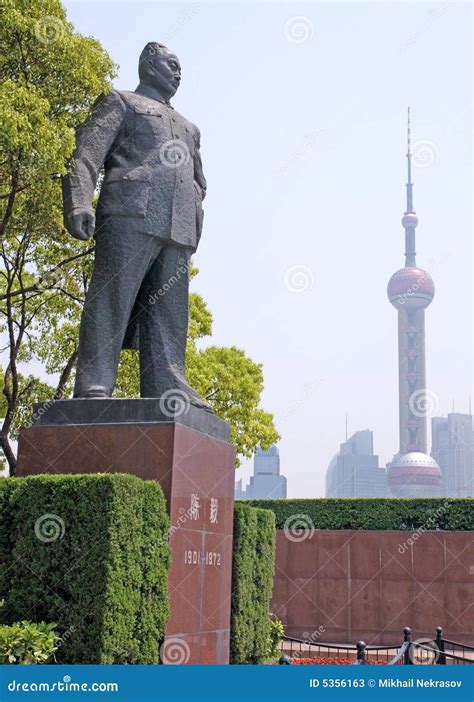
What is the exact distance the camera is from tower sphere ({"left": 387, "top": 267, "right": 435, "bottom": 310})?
135 meters

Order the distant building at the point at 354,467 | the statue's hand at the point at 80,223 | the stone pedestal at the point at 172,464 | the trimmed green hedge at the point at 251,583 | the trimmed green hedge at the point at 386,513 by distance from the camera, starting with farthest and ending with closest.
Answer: the distant building at the point at 354,467 → the trimmed green hedge at the point at 386,513 → the trimmed green hedge at the point at 251,583 → the statue's hand at the point at 80,223 → the stone pedestal at the point at 172,464

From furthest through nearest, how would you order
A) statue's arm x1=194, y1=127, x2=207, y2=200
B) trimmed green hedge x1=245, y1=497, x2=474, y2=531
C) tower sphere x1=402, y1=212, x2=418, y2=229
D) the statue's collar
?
1. tower sphere x1=402, y1=212, x2=418, y2=229
2. trimmed green hedge x1=245, y1=497, x2=474, y2=531
3. statue's arm x1=194, y1=127, x2=207, y2=200
4. the statue's collar

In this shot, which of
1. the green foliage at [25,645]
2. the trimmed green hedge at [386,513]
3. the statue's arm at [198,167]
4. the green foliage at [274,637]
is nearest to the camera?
the green foliage at [25,645]

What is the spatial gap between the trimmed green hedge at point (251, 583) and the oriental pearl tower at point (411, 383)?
4467 inches

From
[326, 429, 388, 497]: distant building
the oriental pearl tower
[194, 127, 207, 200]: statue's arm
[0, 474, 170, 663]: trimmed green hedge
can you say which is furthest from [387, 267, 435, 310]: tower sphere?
[0, 474, 170, 663]: trimmed green hedge

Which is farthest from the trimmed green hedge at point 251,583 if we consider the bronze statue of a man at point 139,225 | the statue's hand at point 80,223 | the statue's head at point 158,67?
the statue's head at point 158,67

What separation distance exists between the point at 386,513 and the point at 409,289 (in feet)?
401

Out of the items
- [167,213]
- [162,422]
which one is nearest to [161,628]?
[162,422]

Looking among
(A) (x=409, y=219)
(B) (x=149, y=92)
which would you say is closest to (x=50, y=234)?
(B) (x=149, y=92)

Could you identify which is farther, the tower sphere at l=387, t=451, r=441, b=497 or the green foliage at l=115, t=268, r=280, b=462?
the tower sphere at l=387, t=451, r=441, b=497

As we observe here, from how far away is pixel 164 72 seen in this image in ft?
22.3

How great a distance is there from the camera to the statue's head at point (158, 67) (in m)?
6.78

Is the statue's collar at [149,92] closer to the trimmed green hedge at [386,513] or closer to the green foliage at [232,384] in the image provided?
the green foliage at [232,384]

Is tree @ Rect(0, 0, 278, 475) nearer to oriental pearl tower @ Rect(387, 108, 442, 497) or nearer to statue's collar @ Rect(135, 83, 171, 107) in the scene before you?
statue's collar @ Rect(135, 83, 171, 107)
